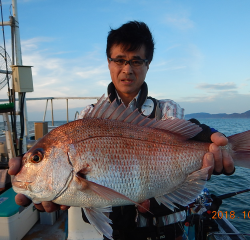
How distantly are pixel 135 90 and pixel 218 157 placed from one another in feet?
4.46

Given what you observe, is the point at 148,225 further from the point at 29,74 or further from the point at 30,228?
the point at 29,74

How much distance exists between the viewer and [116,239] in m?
2.35

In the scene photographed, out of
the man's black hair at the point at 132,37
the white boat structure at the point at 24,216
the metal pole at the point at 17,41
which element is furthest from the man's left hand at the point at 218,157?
the metal pole at the point at 17,41

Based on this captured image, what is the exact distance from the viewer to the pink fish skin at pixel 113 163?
1.61m

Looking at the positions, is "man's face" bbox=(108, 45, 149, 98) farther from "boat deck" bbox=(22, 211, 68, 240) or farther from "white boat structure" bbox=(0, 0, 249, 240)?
"boat deck" bbox=(22, 211, 68, 240)

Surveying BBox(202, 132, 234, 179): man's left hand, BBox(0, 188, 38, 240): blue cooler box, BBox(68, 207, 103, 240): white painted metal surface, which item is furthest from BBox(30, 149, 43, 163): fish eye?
BBox(0, 188, 38, 240): blue cooler box

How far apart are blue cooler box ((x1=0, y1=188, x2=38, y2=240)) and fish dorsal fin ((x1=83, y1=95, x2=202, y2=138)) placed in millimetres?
2288

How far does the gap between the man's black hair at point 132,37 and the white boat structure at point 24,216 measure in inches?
89.4

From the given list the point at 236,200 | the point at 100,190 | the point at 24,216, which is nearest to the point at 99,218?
the point at 100,190

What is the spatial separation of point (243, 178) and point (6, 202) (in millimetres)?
12010

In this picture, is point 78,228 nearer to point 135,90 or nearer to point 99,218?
point 99,218

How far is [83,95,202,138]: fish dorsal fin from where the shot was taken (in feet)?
6.29

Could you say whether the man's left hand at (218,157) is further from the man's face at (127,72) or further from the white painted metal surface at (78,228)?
the white painted metal surface at (78,228)

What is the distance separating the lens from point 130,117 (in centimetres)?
193
